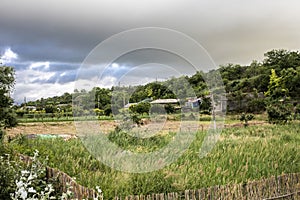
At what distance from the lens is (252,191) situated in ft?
11.9

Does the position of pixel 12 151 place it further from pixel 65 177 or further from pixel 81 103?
pixel 81 103

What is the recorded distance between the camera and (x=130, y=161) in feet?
14.8

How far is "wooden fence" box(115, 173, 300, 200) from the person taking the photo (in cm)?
316

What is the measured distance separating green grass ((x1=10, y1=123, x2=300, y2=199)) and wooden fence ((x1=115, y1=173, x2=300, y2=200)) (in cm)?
40

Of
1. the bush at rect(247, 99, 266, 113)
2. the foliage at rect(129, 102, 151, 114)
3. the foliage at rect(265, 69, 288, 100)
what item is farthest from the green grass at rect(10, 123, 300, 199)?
the foliage at rect(265, 69, 288, 100)

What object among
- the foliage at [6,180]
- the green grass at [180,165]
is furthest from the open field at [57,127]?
the foliage at [6,180]

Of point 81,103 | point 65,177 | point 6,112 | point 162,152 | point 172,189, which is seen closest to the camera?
point 65,177

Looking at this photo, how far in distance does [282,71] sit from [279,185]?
13.0 meters

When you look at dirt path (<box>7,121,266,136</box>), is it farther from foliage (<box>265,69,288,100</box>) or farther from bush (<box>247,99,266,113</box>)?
foliage (<box>265,69,288,100</box>)

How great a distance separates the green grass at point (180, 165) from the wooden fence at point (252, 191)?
402 mm

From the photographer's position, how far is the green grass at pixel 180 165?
370 cm

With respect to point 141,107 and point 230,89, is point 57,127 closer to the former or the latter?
point 141,107

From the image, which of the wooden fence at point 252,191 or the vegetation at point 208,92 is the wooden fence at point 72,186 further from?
the vegetation at point 208,92

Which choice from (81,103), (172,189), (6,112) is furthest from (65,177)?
(6,112)
